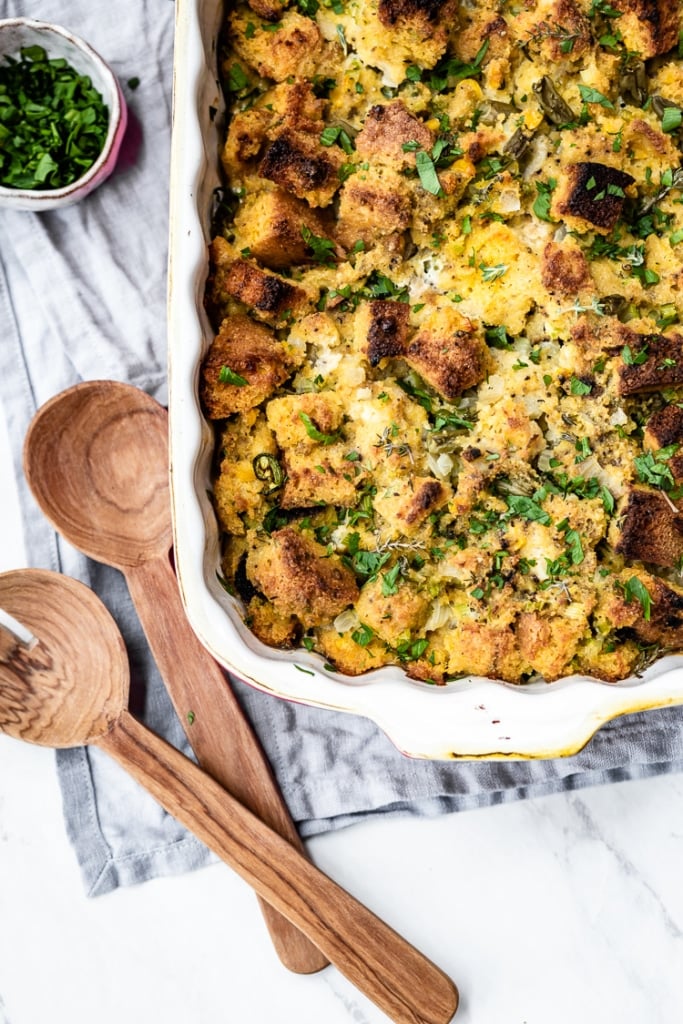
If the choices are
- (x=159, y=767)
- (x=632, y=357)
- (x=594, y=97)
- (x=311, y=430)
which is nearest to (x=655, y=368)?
(x=632, y=357)

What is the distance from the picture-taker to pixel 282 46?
74.0 inches

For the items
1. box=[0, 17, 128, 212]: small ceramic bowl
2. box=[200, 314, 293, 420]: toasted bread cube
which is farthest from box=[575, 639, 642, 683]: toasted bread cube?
box=[0, 17, 128, 212]: small ceramic bowl

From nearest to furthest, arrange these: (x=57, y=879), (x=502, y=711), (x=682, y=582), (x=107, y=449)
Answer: (x=502, y=711) < (x=682, y=582) < (x=107, y=449) < (x=57, y=879)

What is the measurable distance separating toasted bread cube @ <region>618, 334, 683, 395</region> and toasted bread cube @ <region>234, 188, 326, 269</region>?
0.66 m

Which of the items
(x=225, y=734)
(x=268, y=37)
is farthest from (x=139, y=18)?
(x=225, y=734)

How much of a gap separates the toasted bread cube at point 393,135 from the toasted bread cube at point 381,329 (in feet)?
0.91

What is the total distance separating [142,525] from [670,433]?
1230 mm

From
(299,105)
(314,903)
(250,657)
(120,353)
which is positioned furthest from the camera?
(120,353)

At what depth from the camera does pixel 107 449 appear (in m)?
2.29

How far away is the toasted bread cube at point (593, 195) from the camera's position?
1794mm

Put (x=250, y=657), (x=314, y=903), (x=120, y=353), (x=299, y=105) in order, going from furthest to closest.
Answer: (x=120, y=353), (x=314, y=903), (x=299, y=105), (x=250, y=657)

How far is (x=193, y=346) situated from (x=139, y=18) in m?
1.17

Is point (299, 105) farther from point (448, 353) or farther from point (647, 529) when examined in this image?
point (647, 529)

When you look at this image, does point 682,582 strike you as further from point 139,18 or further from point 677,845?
point 139,18
